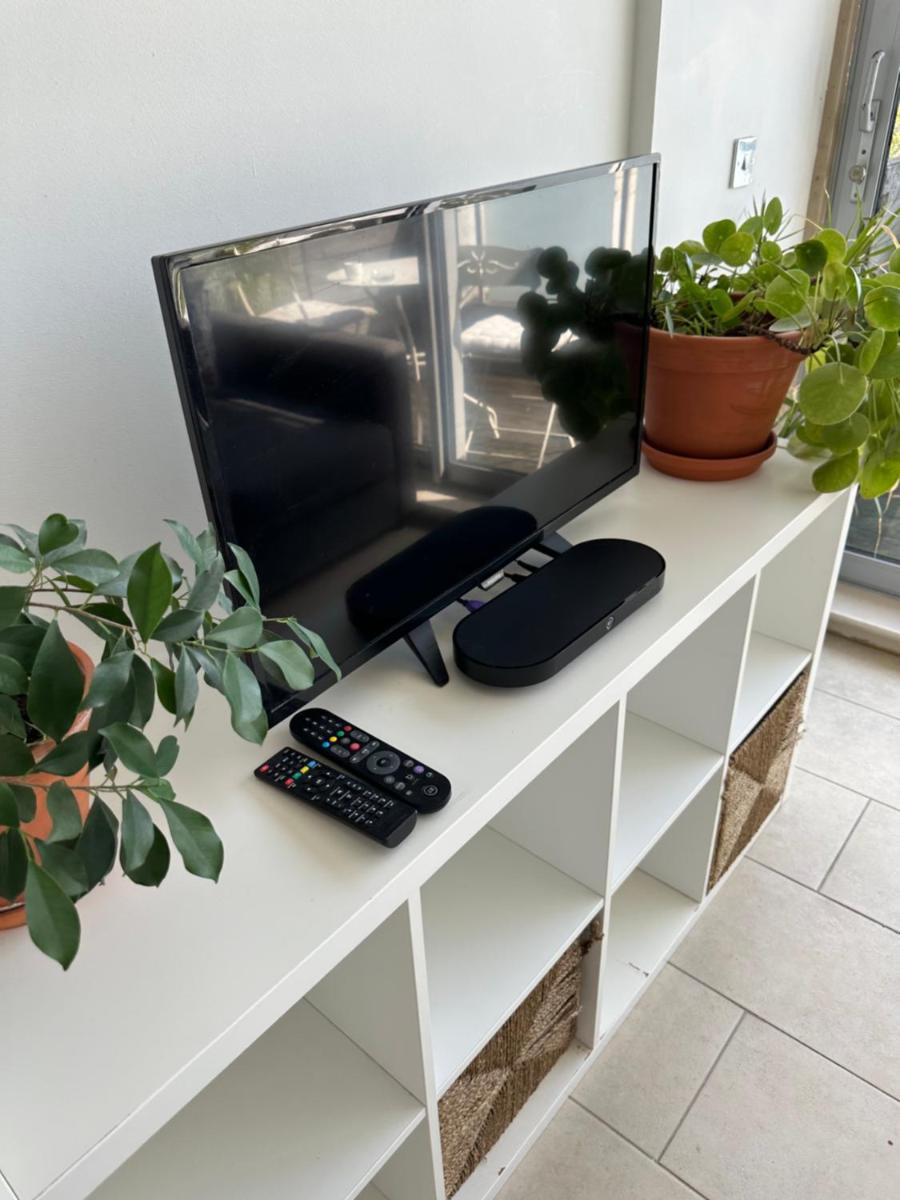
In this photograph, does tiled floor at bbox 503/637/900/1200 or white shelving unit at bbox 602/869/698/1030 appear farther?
white shelving unit at bbox 602/869/698/1030

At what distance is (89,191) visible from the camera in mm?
817

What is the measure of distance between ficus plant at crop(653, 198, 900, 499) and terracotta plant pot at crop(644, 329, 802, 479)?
0.09ft

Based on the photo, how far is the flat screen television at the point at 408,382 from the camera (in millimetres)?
741

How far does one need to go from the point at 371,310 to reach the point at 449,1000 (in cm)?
78

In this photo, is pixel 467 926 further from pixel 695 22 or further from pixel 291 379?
pixel 695 22

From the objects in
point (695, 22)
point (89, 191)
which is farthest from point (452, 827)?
point (695, 22)

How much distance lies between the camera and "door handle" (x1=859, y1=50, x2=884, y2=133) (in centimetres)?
185

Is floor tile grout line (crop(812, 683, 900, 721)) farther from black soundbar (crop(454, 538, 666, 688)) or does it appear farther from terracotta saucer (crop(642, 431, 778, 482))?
black soundbar (crop(454, 538, 666, 688))

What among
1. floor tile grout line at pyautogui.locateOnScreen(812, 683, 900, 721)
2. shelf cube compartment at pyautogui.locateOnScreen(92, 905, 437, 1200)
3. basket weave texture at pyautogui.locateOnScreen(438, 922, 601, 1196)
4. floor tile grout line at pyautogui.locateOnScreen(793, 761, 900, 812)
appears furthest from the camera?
floor tile grout line at pyautogui.locateOnScreen(812, 683, 900, 721)

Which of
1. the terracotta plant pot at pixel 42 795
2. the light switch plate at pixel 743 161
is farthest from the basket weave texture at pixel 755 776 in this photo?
the terracotta plant pot at pixel 42 795

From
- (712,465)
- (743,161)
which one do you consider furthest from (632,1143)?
(743,161)

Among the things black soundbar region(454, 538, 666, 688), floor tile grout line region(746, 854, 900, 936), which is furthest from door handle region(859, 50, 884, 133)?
floor tile grout line region(746, 854, 900, 936)

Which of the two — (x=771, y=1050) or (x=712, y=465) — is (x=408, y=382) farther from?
(x=771, y=1050)

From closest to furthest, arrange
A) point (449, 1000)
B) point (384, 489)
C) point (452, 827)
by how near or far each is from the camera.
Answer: point (452, 827), point (384, 489), point (449, 1000)
